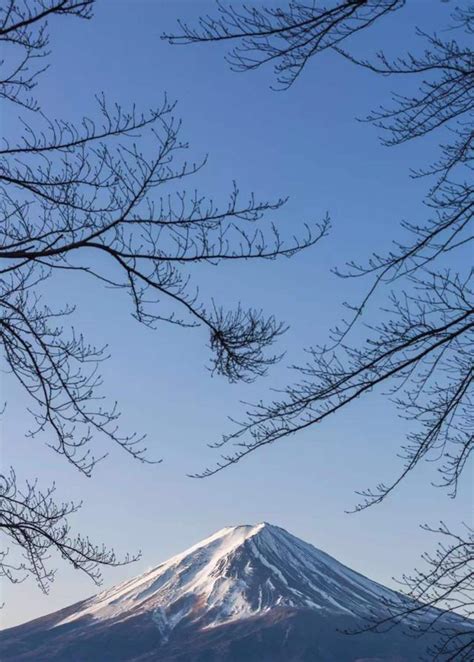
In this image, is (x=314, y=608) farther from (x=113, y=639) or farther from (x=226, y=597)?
(x=113, y=639)

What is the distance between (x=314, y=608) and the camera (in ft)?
445

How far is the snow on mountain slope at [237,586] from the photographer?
459 ft

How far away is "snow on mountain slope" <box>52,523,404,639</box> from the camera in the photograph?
14000 cm

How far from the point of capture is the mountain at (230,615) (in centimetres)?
12838

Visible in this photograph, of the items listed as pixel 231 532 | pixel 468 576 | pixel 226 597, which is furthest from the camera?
pixel 231 532

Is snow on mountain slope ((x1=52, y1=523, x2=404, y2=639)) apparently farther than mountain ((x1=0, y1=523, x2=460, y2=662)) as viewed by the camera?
Yes

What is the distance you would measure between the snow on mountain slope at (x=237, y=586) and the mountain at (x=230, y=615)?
143 mm

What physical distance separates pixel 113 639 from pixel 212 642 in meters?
13.5

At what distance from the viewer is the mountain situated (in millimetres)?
128375

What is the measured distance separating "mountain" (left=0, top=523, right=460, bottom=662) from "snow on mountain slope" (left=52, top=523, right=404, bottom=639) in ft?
0.47

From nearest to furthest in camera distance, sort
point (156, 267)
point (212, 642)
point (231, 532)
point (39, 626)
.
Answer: point (156, 267) → point (212, 642) → point (39, 626) → point (231, 532)

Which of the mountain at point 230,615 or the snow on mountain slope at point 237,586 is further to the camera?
the snow on mountain slope at point 237,586

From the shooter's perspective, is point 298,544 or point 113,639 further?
point 298,544

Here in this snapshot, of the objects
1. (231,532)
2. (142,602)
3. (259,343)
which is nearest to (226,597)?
(142,602)
